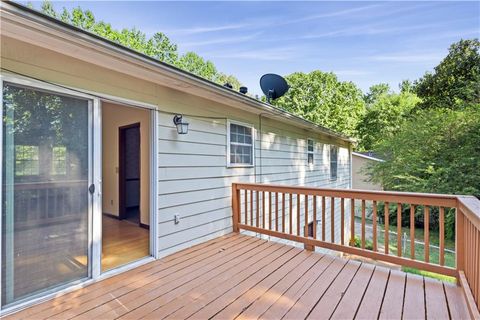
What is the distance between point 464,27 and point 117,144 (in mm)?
14953

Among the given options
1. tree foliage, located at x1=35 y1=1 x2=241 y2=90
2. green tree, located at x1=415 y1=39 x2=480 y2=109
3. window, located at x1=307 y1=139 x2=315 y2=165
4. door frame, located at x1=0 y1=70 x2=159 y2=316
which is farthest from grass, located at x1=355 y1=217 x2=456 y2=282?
tree foliage, located at x1=35 y1=1 x2=241 y2=90

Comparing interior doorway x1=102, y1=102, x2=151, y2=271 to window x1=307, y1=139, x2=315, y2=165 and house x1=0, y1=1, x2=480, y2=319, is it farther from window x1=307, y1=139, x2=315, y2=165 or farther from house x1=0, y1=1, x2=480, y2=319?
window x1=307, y1=139, x2=315, y2=165

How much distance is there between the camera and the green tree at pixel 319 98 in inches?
778

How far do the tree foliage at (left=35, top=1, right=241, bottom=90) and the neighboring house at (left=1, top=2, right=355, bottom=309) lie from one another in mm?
9759

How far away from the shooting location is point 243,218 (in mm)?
4836

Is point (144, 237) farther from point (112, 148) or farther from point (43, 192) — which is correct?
point (112, 148)

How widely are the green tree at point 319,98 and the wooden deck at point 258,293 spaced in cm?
1761

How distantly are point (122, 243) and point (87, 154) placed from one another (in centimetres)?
172

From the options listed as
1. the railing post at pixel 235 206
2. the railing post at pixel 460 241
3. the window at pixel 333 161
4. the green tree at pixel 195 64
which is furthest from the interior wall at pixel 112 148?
the green tree at pixel 195 64

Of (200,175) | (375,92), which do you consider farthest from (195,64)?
(375,92)

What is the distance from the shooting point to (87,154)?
2547mm

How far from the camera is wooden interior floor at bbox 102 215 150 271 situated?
10.3 feet

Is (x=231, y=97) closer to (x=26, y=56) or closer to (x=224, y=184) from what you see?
(x=224, y=184)

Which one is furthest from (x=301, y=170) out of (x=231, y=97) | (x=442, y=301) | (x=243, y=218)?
(x=442, y=301)
